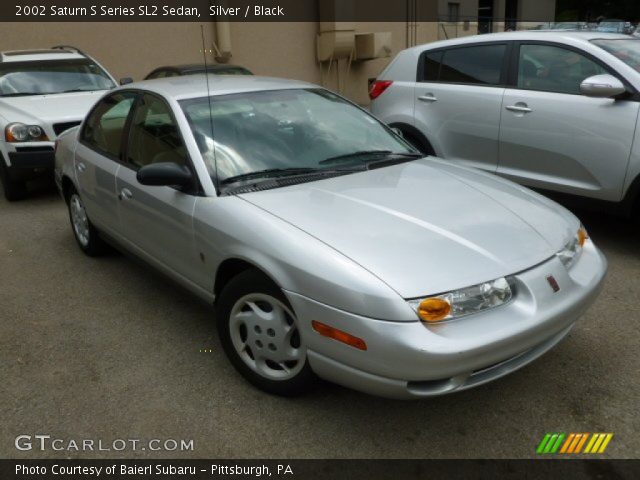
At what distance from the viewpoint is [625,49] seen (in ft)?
16.0

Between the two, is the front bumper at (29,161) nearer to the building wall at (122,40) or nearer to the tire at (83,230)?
the tire at (83,230)

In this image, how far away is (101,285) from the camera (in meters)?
4.52

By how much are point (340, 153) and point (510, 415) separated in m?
1.72

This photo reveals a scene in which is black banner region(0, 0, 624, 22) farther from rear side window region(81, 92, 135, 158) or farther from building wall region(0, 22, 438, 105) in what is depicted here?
rear side window region(81, 92, 135, 158)

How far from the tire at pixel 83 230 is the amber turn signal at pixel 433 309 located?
3.17m

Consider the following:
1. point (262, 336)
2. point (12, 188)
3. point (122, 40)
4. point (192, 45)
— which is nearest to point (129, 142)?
point (262, 336)

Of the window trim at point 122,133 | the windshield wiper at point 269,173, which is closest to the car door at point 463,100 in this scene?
the windshield wiper at point 269,173

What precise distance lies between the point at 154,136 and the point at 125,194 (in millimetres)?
428

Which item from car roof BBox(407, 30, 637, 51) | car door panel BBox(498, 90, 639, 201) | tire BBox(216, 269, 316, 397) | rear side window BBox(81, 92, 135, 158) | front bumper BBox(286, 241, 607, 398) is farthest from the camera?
car roof BBox(407, 30, 637, 51)

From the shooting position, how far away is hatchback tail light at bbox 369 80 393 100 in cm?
634

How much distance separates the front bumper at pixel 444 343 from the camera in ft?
7.85

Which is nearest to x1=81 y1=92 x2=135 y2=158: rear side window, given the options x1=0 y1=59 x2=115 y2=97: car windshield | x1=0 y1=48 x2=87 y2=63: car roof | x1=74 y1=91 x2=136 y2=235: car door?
x1=74 y1=91 x2=136 y2=235: car door

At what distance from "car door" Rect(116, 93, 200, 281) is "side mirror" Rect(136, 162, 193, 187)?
0.09 metres
